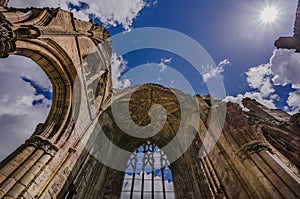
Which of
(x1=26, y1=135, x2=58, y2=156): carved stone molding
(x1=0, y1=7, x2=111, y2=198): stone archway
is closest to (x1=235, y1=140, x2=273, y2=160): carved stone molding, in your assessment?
(x1=0, y1=7, x2=111, y2=198): stone archway

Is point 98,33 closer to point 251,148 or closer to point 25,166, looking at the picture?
point 25,166

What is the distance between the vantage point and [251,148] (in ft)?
16.4

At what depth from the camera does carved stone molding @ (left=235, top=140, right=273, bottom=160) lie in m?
4.91

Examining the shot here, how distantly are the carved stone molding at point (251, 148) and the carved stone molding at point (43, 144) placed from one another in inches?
184

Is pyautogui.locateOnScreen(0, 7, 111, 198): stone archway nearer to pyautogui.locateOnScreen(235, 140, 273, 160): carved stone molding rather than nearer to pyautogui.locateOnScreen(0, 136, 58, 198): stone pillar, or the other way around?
pyautogui.locateOnScreen(0, 136, 58, 198): stone pillar

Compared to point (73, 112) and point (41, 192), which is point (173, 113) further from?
point (41, 192)

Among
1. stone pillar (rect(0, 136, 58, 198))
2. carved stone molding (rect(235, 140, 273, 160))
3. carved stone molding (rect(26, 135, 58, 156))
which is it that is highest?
carved stone molding (rect(235, 140, 273, 160))

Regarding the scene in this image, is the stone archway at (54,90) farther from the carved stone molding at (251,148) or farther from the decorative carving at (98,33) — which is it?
the carved stone molding at (251,148)

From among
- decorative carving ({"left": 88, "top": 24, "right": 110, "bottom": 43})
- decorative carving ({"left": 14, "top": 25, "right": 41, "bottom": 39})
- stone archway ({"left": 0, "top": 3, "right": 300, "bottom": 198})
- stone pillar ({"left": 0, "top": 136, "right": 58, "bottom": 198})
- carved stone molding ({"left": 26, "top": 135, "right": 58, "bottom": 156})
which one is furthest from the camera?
decorative carving ({"left": 88, "top": 24, "right": 110, "bottom": 43})

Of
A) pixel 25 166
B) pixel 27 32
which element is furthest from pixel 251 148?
pixel 27 32

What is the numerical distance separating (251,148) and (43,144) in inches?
201

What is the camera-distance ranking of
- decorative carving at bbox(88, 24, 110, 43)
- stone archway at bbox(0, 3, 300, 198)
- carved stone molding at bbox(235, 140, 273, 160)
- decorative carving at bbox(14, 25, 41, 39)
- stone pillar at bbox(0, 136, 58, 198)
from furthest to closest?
decorative carving at bbox(88, 24, 110, 43) → carved stone molding at bbox(235, 140, 273, 160) → stone archway at bbox(0, 3, 300, 198) → decorative carving at bbox(14, 25, 41, 39) → stone pillar at bbox(0, 136, 58, 198)

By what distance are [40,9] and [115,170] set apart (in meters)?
7.61

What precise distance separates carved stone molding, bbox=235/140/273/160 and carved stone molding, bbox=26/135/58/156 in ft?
15.4
